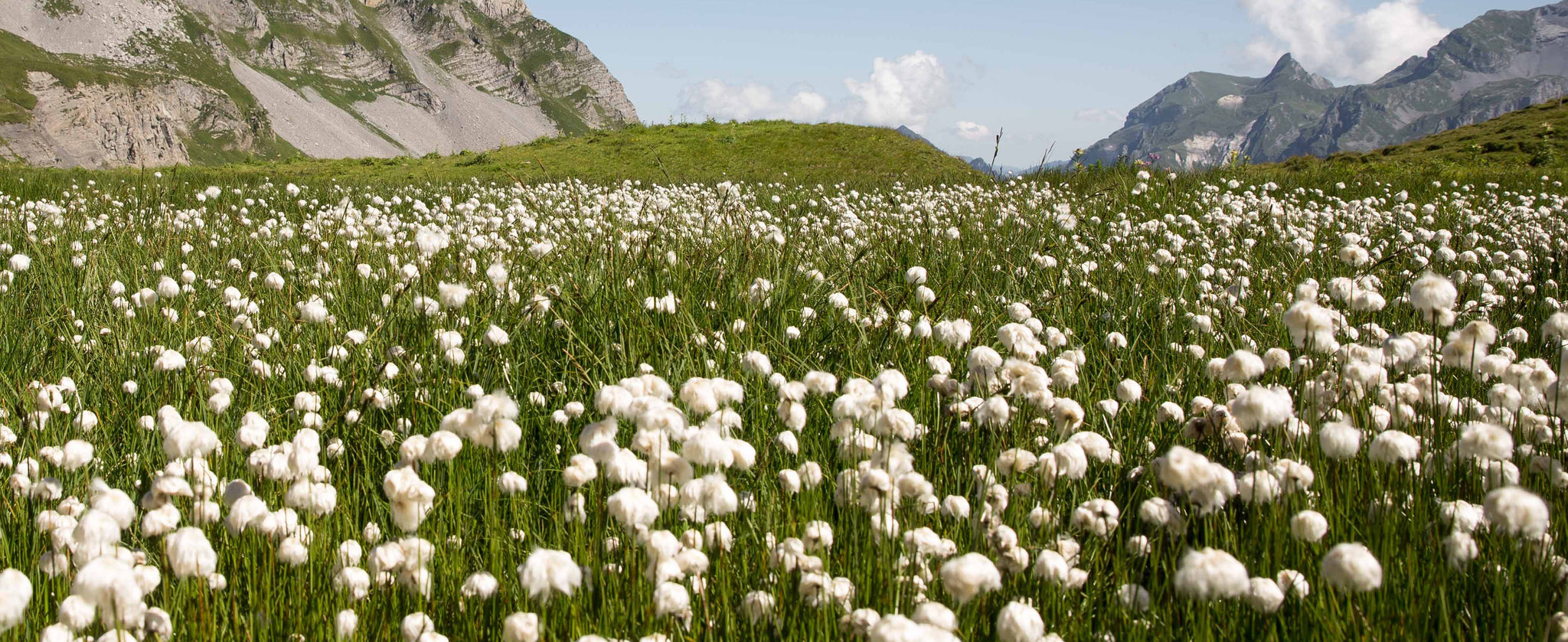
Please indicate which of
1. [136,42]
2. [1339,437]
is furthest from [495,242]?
[136,42]

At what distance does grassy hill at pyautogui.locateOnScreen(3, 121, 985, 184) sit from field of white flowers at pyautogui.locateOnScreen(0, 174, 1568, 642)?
1402cm

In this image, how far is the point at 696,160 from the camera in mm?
26094

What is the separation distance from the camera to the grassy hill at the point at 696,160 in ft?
67.9

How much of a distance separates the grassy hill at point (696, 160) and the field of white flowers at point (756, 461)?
14016mm

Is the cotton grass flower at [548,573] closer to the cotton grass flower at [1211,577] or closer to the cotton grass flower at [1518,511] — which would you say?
the cotton grass flower at [1211,577]

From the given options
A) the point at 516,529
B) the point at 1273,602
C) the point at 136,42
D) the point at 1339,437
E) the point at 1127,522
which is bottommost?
the point at 516,529

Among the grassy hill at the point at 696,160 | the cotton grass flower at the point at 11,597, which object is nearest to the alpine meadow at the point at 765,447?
the cotton grass flower at the point at 11,597

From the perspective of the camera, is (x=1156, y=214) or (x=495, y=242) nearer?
(x=495, y=242)

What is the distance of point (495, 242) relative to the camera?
6.84m

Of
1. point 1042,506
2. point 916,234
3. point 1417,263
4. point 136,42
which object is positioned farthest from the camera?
point 136,42

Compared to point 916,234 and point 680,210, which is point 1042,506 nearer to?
point 916,234

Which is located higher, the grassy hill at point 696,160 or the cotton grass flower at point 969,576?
the grassy hill at point 696,160

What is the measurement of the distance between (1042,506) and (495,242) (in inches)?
212

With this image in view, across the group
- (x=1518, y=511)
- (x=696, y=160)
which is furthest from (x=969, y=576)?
(x=696, y=160)
